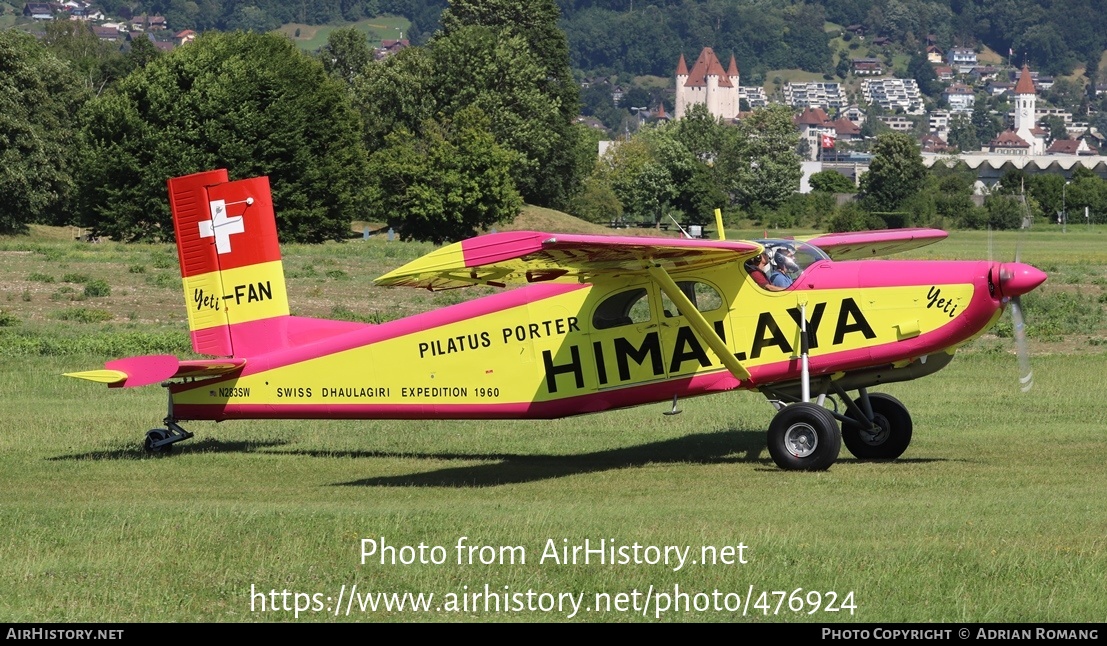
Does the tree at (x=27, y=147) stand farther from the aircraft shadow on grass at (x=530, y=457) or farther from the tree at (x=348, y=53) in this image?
the tree at (x=348, y=53)

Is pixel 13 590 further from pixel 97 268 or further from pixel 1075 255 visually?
pixel 1075 255

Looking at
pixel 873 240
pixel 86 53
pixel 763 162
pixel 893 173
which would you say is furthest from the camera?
pixel 763 162

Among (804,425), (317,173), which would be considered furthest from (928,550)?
(317,173)

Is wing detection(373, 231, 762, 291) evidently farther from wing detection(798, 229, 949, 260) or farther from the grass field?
wing detection(798, 229, 949, 260)

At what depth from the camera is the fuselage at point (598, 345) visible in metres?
14.8

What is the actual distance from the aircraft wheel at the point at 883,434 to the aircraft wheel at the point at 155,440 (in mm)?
7461

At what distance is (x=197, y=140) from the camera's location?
6294cm

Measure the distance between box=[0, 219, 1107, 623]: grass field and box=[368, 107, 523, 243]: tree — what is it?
52576mm

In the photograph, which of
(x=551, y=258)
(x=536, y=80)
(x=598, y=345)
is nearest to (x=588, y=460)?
(x=598, y=345)

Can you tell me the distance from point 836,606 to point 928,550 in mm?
1658

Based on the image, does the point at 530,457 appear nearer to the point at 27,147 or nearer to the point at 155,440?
the point at 155,440

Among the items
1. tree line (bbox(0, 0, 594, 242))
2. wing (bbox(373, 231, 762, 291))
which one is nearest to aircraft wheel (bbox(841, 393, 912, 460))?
wing (bbox(373, 231, 762, 291))

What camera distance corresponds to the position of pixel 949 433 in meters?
17.6

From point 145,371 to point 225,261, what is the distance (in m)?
2.01
